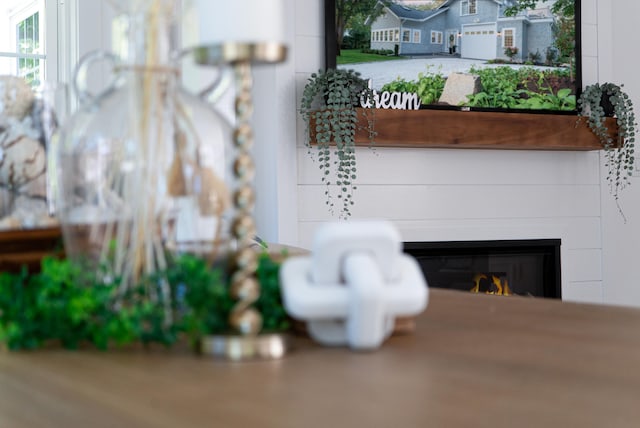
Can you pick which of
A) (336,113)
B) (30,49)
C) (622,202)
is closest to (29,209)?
(336,113)

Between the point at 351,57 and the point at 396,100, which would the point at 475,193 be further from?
the point at 351,57

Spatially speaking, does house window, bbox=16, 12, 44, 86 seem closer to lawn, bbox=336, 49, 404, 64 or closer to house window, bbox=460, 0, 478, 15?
lawn, bbox=336, 49, 404, 64

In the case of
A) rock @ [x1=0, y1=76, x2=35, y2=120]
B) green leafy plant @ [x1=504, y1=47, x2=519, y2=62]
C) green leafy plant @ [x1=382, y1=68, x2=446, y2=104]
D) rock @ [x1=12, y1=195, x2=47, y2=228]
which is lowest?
rock @ [x1=12, y1=195, x2=47, y2=228]

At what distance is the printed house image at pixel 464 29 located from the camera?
3691mm

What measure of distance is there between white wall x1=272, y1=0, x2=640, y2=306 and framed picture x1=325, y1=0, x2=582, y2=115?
0.45ft

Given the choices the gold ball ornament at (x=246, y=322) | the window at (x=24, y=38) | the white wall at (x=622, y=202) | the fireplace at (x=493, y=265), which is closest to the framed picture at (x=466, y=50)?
the white wall at (x=622, y=202)

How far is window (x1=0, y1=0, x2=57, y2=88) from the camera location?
334cm

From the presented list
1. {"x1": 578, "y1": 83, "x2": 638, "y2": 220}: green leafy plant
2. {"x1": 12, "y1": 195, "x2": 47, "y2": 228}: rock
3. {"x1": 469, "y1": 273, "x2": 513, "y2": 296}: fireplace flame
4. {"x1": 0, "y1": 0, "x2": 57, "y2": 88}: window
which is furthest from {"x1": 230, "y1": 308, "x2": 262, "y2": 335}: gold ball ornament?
{"x1": 578, "y1": 83, "x2": 638, "y2": 220}: green leafy plant

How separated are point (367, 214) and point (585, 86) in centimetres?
130

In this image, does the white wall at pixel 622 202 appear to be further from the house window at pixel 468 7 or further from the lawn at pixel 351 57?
the lawn at pixel 351 57

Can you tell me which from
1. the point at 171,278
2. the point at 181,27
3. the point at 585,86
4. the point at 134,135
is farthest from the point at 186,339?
the point at 585,86

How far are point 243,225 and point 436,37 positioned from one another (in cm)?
328

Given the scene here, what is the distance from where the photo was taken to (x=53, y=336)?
681 mm

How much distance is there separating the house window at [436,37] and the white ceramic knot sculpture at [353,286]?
3243 mm
